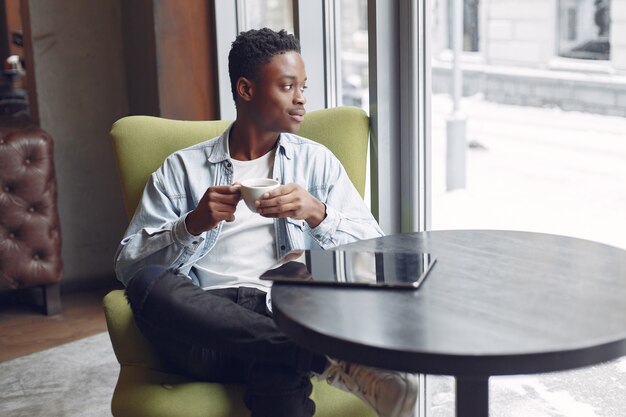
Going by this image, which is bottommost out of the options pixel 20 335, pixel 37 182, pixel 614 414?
pixel 20 335

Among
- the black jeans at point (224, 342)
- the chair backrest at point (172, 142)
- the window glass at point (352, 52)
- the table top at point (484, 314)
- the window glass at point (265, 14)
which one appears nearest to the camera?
the table top at point (484, 314)

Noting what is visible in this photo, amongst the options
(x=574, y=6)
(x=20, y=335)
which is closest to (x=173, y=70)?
(x=20, y=335)

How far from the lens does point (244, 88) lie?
2.09 m

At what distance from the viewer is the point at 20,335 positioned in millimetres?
3361

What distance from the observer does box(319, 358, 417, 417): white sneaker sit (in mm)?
1437

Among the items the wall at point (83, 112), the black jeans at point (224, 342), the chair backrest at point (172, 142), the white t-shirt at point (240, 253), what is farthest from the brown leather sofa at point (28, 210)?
the black jeans at point (224, 342)

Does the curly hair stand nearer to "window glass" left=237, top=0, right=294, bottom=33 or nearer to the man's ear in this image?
the man's ear

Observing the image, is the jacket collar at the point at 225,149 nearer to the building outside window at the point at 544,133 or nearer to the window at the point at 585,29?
the building outside window at the point at 544,133

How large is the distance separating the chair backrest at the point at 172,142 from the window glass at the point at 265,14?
83 centimetres

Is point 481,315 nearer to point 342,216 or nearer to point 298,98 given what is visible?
point 342,216

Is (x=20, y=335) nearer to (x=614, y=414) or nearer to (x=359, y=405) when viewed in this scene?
(x=359, y=405)

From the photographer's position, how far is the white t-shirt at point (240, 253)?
6.49 feet

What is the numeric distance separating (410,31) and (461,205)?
0.45 meters

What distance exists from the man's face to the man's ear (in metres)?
0.03
